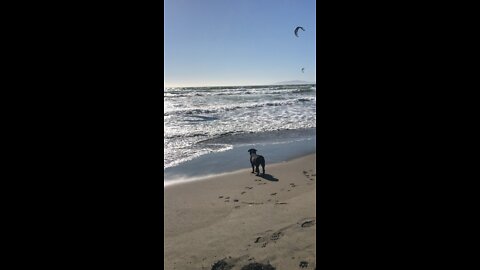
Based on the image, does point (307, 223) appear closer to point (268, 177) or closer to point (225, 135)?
point (268, 177)

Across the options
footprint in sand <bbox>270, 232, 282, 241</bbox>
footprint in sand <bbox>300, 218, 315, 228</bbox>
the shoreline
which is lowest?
footprint in sand <bbox>270, 232, 282, 241</bbox>

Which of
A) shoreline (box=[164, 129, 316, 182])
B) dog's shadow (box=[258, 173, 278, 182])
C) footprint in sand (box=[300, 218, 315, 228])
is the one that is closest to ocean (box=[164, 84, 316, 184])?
shoreline (box=[164, 129, 316, 182])

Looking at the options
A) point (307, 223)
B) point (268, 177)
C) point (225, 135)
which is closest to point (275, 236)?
point (307, 223)

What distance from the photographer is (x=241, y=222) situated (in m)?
4.23

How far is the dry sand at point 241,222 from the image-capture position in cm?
323

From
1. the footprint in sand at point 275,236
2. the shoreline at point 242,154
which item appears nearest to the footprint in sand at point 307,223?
the footprint in sand at point 275,236

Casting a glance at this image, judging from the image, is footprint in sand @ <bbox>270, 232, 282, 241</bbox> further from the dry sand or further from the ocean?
the ocean

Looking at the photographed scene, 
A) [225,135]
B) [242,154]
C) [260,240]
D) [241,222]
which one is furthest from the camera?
[225,135]

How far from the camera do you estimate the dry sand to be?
3.23m

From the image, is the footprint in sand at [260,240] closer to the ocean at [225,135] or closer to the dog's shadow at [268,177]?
the dog's shadow at [268,177]
